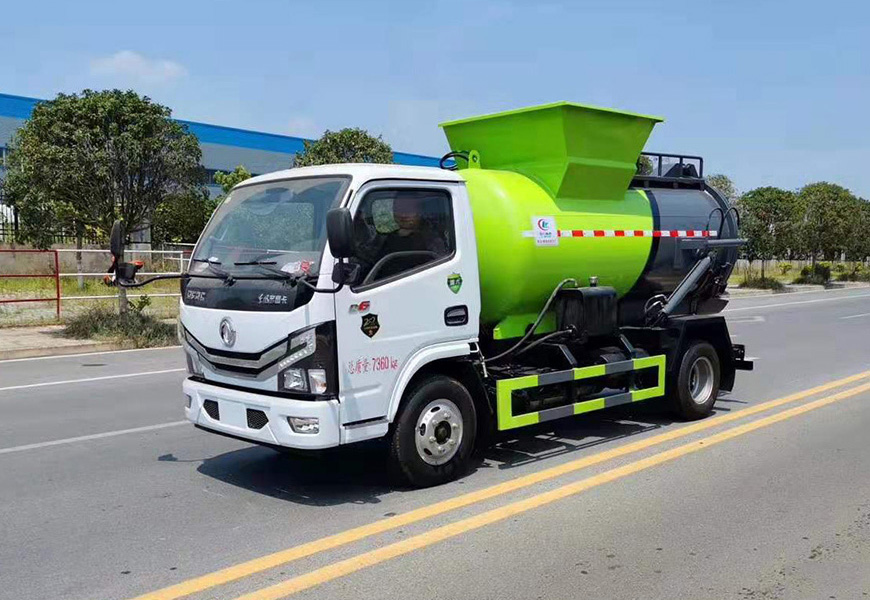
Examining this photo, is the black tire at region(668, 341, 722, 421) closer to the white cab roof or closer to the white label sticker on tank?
the white label sticker on tank

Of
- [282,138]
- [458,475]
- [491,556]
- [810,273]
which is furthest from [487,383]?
[282,138]

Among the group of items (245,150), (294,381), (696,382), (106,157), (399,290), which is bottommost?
(696,382)

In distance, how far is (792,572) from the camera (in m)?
4.43

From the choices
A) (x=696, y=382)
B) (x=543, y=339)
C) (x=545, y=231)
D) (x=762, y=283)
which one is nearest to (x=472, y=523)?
(x=543, y=339)

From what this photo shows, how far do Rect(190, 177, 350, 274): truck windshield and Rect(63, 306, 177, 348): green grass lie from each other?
387 inches

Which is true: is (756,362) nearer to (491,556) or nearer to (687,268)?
(687,268)

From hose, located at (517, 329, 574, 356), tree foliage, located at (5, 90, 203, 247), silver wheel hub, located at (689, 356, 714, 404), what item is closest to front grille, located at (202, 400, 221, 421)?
hose, located at (517, 329, 574, 356)

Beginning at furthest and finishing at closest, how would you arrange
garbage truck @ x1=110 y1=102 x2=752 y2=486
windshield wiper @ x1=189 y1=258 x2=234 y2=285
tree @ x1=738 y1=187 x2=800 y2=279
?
tree @ x1=738 y1=187 x2=800 y2=279
windshield wiper @ x1=189 y1=258 x2=234 y2=285
garbage truck @ x1=110 y1=102 x2=752 y2=486

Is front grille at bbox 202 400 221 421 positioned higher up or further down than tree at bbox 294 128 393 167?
further down

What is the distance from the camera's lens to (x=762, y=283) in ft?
131

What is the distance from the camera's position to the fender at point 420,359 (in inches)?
220

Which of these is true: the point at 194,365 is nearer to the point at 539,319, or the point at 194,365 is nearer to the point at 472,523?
the point at 472,523

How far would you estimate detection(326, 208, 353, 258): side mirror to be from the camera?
16.3 ft

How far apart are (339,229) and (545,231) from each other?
2.52 meters
